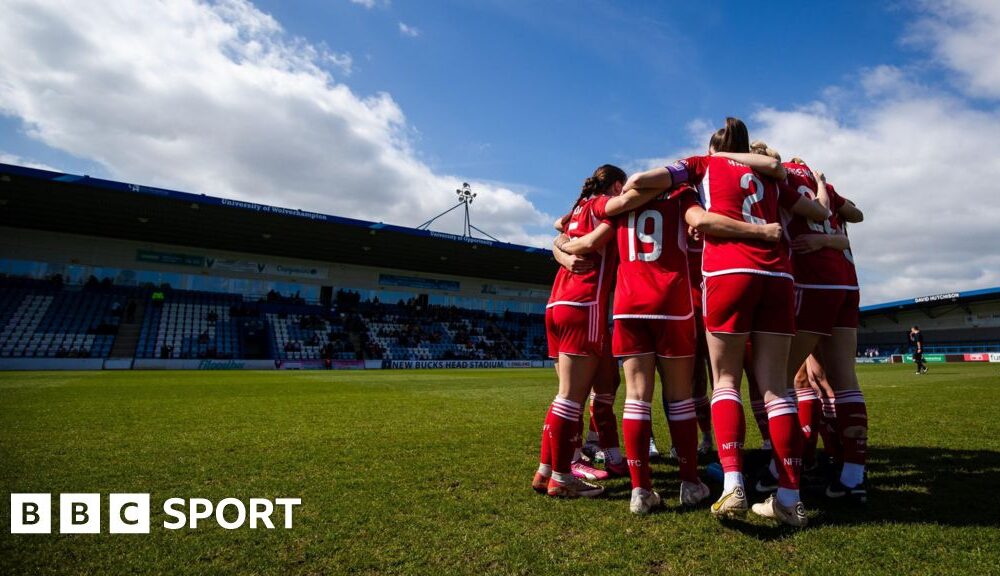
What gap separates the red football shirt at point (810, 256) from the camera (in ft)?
11.0

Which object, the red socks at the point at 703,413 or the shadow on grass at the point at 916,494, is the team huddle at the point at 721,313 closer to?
the shadow on grass at the point at 916,494

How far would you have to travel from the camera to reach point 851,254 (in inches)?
147

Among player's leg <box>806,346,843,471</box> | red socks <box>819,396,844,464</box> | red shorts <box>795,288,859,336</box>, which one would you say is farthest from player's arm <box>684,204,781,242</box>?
red socks <box>819,396,844,464</box>

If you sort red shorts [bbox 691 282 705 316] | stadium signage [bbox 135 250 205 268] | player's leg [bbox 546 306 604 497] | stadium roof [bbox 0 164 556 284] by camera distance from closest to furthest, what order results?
player's leg [bbox 546 306 604 497], red shorts [bbox 691 282 705 316], stadium roof [bbox 0 164 556 284], stadium signage [bbox 135 250 205 268]

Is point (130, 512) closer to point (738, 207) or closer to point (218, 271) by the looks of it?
point (738, 207)

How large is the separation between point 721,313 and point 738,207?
25.6 inches

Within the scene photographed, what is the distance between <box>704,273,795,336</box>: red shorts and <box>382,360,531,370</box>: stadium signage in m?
30.1

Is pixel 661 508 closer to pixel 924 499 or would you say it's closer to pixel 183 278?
pixel 924 499

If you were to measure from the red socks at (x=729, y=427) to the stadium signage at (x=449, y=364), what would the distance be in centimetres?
3000

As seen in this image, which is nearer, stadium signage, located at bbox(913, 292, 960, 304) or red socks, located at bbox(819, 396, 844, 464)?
red socks, located at bbox(819, 396, 844, 464)

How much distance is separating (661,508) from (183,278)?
38.3 meters

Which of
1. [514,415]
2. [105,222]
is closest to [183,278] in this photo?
[105,222]

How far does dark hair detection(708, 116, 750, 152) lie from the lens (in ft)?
10.7

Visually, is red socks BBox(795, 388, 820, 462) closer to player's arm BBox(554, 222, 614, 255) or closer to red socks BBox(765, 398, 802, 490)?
red socks BBox(765, 398, 802, 490)
